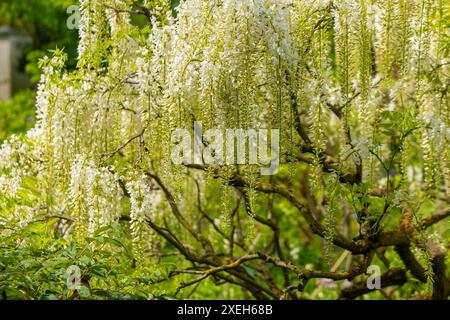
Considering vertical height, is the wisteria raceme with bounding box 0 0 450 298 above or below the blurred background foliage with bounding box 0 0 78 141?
below

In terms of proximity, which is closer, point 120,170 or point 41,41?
point 120,170

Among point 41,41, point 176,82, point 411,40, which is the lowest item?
point 176,82

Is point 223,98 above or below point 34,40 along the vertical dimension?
below

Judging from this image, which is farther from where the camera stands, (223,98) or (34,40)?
(34,40)

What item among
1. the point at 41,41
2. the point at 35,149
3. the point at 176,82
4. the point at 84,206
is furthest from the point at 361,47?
the point at 41,41

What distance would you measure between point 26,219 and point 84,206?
1.45ft

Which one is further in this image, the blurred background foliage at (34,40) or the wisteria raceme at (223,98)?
the blurred background foliage at (34,40)

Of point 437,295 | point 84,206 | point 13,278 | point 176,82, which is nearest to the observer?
point 13,278

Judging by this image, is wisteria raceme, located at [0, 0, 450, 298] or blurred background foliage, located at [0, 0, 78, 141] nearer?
wisteria raceme, located at [0, 0, 450, 298]

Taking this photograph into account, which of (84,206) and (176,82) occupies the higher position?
(176,82)

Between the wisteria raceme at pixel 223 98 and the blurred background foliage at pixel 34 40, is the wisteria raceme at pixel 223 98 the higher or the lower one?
the lower one

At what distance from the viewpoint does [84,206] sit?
4293mm
